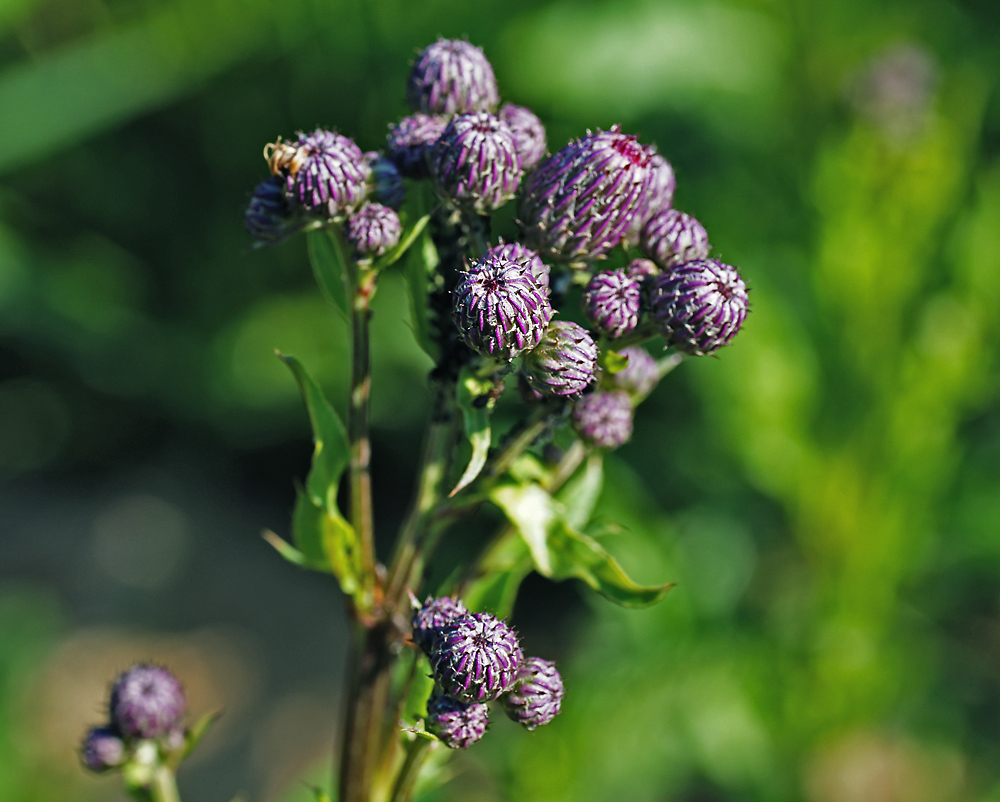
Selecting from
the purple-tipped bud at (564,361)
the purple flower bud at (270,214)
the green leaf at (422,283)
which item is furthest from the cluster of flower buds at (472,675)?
the purple flower bud at (270,214)

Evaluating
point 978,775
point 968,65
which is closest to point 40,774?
point 978,775

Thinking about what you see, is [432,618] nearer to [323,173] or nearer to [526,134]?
[323,173]

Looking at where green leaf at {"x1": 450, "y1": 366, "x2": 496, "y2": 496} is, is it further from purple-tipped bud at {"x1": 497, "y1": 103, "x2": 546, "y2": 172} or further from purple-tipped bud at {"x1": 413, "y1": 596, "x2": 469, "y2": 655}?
purple-tipped bud at {"x1": 497, "y1": 103, "x2": 546, "y2": 172}

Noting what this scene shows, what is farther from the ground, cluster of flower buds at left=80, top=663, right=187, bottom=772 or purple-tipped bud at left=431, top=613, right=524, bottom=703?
purple-tipped bud at left=431, top=613, right=524, bottom=703

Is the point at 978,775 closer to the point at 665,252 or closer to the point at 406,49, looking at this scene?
the point at 665,252

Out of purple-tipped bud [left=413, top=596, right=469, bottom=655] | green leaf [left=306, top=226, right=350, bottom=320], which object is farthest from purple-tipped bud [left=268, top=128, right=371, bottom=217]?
purple-tipped bud [left=413, top=596, right=469, bottom=655]

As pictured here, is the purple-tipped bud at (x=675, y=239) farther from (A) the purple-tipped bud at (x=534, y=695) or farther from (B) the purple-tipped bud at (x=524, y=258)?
(A) the purple-tipped bud at (x=534, y=695)

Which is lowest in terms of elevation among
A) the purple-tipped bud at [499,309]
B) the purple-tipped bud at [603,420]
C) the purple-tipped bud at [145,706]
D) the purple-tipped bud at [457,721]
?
the purple-tipped bud at [145,706]

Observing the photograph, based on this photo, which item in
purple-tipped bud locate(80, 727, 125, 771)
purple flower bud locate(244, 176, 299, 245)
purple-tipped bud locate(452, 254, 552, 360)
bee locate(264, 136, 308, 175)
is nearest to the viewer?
purple-tipped bud locate(452, 254, 552, 360)
